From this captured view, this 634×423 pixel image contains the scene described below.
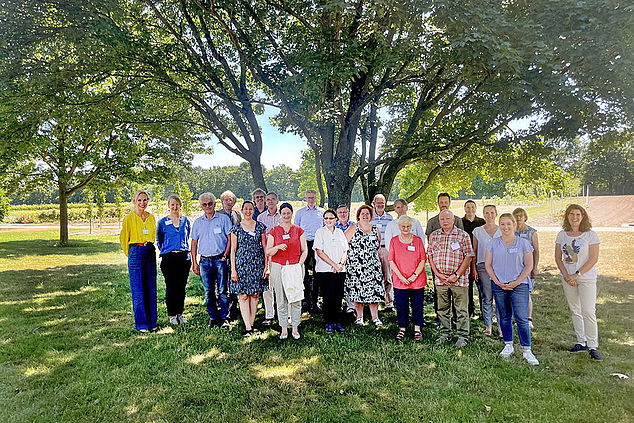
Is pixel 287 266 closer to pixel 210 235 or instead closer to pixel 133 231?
pixel 210 235

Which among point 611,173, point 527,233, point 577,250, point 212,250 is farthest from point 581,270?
point 611,173

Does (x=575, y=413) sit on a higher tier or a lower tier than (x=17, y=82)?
lower

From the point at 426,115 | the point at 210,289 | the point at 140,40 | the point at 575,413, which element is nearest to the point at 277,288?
the point at 210,289

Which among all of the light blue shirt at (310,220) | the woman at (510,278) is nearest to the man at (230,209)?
the light blue shirt at (310,220)

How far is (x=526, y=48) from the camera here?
5539mm

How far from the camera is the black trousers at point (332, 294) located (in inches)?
216

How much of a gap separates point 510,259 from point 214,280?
4301 mm

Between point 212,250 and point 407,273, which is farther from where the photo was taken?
point 212,250

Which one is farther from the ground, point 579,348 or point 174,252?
point 174,252

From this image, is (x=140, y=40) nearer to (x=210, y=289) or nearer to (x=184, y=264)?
(x=184, y=264)

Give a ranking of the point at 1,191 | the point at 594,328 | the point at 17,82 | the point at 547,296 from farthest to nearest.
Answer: the point at 1,191 < the point at 547,296 < the point at 17,82 < the point at 594,328

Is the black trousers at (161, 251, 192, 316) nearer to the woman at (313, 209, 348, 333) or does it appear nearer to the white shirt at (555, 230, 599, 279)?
the woman at (313, 209, 348, 333)

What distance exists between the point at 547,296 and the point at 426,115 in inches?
257

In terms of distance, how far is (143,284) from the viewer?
554 centimetres
